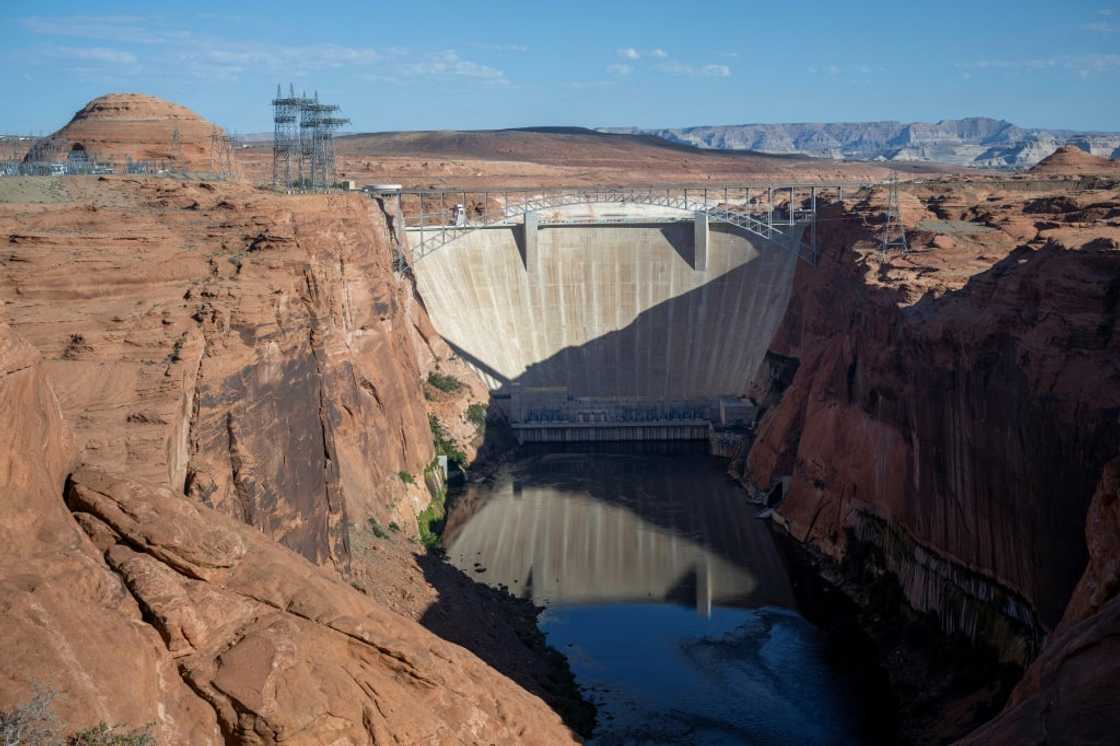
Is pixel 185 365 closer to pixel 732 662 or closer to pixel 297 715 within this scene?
pixel 297 715

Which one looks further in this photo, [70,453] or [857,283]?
[857,283]

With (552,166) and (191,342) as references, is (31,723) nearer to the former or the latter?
(191,342)

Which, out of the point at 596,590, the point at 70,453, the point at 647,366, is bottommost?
the point at 596,590

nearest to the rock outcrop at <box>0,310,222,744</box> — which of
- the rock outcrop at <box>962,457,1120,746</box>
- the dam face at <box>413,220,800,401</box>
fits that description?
the rock outcrop at <box>962,457,1120,746</box>

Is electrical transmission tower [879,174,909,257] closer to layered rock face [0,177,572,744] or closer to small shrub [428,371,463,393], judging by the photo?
small shrub [428,371,463,393]

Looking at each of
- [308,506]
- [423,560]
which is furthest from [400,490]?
[308,506]
